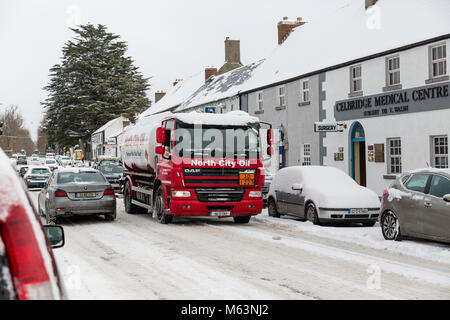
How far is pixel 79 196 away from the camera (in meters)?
15.1

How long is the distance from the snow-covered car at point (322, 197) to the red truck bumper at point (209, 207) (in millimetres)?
1205

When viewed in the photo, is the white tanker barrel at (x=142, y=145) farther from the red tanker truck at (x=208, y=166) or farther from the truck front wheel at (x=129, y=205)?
the truck front wheel at (x=129, y=205)

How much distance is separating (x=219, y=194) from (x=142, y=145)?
12.4 ft

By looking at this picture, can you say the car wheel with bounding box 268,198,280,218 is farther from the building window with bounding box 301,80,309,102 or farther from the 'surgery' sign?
the building window with bounding box 301,80,309,102

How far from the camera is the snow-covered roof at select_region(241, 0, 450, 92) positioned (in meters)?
21.8

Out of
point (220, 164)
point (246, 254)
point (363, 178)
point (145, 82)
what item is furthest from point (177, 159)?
point (145, 82)

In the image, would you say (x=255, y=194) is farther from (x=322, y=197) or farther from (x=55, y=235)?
(x=55, y=235)

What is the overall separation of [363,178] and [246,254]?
51.0ft

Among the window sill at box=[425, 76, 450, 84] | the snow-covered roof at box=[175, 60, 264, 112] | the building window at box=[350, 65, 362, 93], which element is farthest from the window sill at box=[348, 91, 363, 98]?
the snow-covered roof at box=[175, 60, 264, 112]

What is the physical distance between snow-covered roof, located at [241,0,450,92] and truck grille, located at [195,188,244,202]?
31.8ft

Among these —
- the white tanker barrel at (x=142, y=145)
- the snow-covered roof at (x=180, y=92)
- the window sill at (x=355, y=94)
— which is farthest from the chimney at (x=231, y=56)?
the white tanker barrel at (x=142, y=145)

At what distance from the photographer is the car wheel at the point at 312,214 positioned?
582 inches
